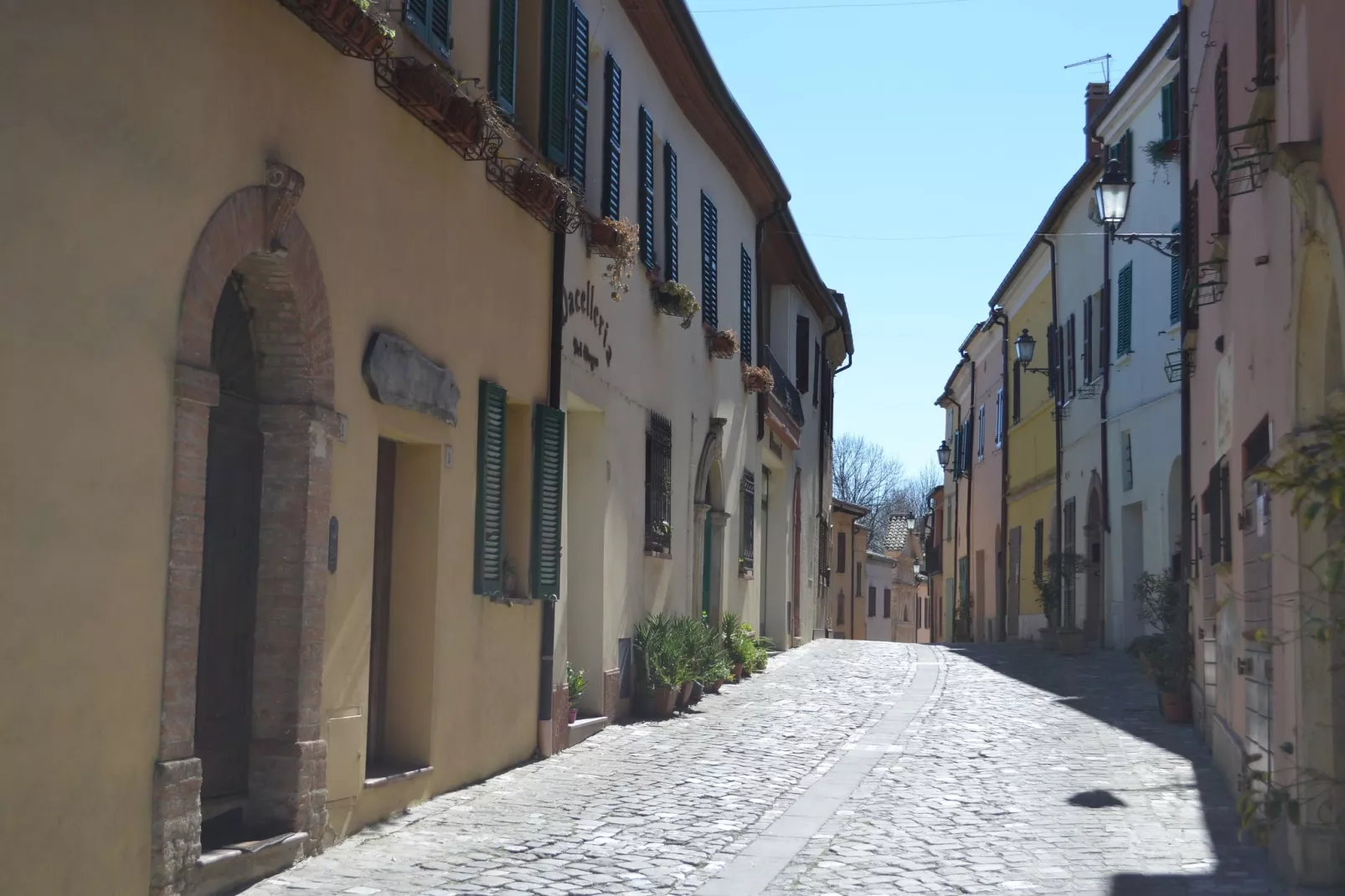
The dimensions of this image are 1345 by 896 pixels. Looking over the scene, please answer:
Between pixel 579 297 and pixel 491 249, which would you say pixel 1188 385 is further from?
pixel 491 249

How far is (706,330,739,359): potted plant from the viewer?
18.0 metres

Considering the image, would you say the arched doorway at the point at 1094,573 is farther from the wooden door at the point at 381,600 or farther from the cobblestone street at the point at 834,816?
the wooden door at the point at 381,600

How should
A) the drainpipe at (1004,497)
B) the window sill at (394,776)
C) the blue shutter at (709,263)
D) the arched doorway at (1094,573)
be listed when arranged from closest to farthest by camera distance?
the window sill at (394,776) < the blue shutter at (709,263) < the arched doorway at (1094,573) < the drainpipe at (1004,497)

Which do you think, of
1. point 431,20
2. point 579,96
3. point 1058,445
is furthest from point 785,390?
point 431,20

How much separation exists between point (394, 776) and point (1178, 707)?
28.9 ft

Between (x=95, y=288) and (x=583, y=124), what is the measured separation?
744 centimetres

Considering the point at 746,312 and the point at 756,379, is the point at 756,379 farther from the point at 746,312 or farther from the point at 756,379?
the point at 746,312

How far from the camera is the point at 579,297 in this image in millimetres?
12688

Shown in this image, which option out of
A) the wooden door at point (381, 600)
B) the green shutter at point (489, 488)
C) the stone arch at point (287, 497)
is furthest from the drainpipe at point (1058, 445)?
the stone arch at point (287, 497)

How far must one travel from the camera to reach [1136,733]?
13906 mm

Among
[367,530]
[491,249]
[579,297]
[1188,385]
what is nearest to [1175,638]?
[1188,385]

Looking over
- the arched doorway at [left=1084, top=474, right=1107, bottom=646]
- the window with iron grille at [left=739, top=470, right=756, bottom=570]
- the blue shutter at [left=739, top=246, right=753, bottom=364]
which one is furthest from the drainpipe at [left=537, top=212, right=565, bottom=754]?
the arched doorway at [left=1084, top=474, right=1107, bottom=646]

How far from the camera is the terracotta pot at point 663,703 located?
14633 mm

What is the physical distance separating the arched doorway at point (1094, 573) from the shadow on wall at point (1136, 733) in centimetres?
100
